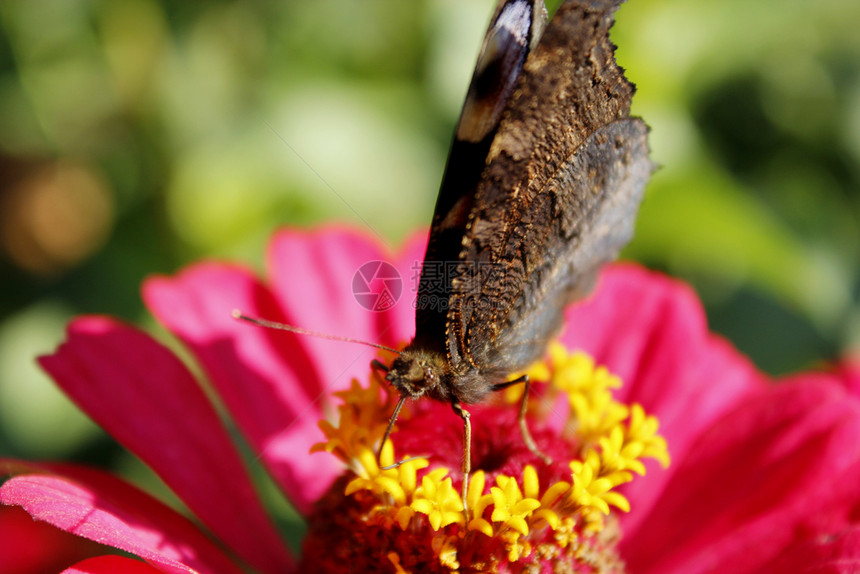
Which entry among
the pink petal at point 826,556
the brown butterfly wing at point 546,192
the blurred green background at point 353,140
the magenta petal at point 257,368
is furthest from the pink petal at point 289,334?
the pink petal at point 826,556

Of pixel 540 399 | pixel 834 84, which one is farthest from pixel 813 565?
pixel 834 84

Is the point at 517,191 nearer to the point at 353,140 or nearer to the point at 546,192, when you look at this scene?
the point at 546,192

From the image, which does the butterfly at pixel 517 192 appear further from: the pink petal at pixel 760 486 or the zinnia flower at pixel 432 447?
the pink petal at pixel 760 486

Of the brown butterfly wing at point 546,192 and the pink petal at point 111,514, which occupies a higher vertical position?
the brown butterfly wing at point 546,192

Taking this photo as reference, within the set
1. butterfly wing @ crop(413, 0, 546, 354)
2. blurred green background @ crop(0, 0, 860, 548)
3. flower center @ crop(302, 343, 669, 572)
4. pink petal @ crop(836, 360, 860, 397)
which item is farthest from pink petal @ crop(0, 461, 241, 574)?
pink petal @ crop(836, 360, 860, 397)

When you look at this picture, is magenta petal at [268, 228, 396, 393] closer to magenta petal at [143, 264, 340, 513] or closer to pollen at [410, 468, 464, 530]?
magenta petal at [143, 264, 340, 513]

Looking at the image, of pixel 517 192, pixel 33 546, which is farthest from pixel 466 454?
pixel 33 546
